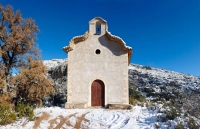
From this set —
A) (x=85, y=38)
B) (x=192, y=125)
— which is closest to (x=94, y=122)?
(x=192, y=125)

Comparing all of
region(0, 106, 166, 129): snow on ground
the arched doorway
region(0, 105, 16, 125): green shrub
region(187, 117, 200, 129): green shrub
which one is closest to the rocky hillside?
the arched doorway

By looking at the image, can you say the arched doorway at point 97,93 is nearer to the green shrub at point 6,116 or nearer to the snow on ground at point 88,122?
the snow on ground at point 88,122

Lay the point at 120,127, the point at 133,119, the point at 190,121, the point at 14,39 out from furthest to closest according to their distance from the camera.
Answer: the point at 14,39 → the point at 133,119 → the point at 120,127 → the point at 190,121

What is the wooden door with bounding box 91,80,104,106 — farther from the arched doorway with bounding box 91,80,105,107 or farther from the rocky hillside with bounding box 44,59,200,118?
the rocky hillside with bounding box 44,59,200,118

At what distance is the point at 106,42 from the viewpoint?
17.3 metres

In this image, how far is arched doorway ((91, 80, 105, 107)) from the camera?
1642cm

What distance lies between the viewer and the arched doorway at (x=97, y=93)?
16.4 metres

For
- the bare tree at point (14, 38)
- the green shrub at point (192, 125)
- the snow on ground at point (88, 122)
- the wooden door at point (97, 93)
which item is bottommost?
the snow on ground at point (88, 122)

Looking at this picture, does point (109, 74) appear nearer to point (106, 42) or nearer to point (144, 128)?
point (106, 42)

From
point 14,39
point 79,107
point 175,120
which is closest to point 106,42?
point 79,107

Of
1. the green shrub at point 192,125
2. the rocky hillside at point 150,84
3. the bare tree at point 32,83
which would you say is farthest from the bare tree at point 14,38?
the rocky hillside at point 150,84

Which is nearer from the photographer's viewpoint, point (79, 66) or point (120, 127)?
point (120, 127)

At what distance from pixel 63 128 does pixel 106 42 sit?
348 inches

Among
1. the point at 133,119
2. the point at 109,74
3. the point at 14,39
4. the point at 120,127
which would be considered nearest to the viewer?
the point at 120,127
